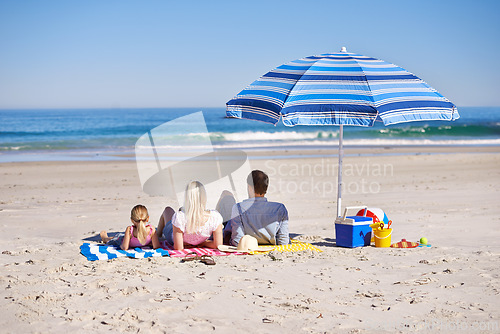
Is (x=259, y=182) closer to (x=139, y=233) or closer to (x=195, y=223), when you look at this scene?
(x=195, y=223)

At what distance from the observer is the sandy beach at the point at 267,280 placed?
376 cm

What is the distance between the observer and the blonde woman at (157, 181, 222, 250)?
18.6 ft

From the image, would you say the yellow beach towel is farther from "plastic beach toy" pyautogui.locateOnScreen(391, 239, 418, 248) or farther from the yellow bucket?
"plastic beach toy" pyautogui.locateOnScreen(391, 239, 418, 248)

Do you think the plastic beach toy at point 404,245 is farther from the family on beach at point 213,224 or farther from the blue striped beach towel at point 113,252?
the blue striped beach towel at point 113,252

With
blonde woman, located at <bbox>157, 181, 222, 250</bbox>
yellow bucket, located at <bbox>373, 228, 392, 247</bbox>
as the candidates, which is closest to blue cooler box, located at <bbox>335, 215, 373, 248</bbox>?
yellow bucket, located at <bbox>373, 228, 392, 247</bbox>

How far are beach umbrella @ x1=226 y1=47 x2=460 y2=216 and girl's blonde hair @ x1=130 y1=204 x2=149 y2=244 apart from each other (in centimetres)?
153

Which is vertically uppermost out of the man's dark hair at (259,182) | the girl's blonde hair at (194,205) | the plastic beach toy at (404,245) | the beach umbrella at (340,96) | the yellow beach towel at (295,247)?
the beach umbrella at (340,96)

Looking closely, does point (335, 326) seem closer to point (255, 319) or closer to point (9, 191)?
point (255, 319)

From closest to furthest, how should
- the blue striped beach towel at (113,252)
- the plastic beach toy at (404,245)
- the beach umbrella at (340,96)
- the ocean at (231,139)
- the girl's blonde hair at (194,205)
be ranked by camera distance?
the beach umbrella at (340,96) → the blue striped beach towel at (113,252) → the girl's blonde hair at (194,205) → the plastic beach toy at (404,245) → the ocean at (231,139)

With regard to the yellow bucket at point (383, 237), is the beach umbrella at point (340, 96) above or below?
above

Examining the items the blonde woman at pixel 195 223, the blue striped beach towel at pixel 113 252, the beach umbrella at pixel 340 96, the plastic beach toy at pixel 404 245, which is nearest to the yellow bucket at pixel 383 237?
the plastic beach toy at pixel 404 245

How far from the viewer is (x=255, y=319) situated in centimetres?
382

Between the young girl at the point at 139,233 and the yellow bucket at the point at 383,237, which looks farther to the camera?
the yellow bucket at the point at 383,237

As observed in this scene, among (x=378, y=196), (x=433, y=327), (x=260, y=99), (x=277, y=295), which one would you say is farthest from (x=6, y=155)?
(x=433, y=327)
